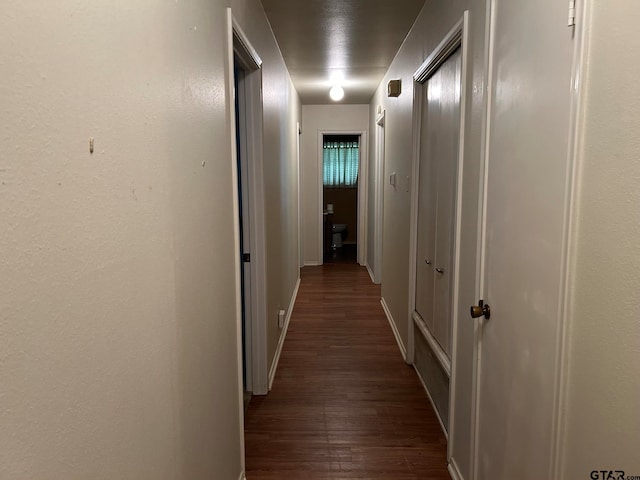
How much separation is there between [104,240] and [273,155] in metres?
2.59

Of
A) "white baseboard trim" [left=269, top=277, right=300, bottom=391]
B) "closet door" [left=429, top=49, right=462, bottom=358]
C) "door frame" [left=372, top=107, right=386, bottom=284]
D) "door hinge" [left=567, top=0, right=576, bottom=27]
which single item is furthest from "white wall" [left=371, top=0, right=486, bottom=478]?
"white baseboard trim" [left=269, top=277, right=300, bottom=391]

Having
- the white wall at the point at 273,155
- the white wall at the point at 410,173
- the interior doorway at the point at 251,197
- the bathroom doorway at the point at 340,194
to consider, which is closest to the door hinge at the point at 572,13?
the white wall at the point at 410,173

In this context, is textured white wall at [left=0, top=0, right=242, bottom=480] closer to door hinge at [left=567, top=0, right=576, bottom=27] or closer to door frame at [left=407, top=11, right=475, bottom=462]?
door hinge at [left=567, top=0, right=576, bottom=27]

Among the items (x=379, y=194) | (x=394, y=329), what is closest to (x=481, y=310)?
(x=394, y=329)

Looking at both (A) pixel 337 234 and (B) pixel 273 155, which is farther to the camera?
(A) pixel 337 234

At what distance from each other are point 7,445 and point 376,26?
3.22 metres

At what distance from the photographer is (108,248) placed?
827mm

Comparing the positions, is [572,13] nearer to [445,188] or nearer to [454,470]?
[445,188]

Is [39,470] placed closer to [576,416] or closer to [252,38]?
[576,416]

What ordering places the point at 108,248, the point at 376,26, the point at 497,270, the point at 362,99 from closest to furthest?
the point at 108,248, the point at 497,270, the point at 376,26, the point at 362,99

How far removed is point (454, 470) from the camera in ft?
6.81

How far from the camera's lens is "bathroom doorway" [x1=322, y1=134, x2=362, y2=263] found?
8.27 meters

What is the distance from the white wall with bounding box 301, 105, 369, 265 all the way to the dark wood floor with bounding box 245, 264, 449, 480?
2885mm

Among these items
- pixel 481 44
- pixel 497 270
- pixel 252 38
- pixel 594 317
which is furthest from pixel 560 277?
pixel 252 38
